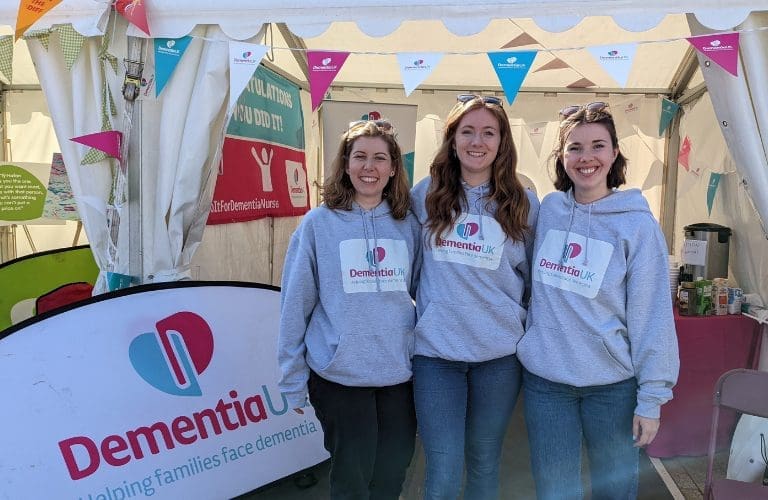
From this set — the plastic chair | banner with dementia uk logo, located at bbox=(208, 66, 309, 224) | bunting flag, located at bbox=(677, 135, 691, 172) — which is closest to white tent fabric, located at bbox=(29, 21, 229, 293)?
banner with dementia uk logo, located at bbox=(208, 66, 309, 224)

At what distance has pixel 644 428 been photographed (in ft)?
5.32

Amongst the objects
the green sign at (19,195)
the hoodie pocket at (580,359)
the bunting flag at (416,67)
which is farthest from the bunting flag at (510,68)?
the green sign at (19,195)

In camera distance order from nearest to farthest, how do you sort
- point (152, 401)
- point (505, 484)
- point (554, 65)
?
point (152, 401)
point (505, 484)
point (554, 65)

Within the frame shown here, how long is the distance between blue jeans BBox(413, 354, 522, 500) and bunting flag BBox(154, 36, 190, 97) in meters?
1.78

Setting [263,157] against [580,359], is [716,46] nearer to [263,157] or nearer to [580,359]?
[580,359]

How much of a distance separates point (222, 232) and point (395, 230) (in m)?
2.00

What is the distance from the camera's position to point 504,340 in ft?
5.63

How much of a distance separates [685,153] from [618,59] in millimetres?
3186

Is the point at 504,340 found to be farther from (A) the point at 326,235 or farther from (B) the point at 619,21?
(B) the point at 619,21

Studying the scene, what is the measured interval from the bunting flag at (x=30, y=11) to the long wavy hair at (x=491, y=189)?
76.2 inches

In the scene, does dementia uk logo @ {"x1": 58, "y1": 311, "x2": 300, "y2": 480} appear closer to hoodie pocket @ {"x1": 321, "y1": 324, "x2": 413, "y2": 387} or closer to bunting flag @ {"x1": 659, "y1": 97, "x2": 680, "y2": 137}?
hoodie pocket @ {"x1": 321, "y1": 324, "x2": 413, "y2": 387}

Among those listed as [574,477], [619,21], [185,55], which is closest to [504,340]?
[574,477]

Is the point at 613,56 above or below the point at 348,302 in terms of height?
above

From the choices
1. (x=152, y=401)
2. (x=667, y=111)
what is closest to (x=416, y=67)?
(x=152, y=401)
